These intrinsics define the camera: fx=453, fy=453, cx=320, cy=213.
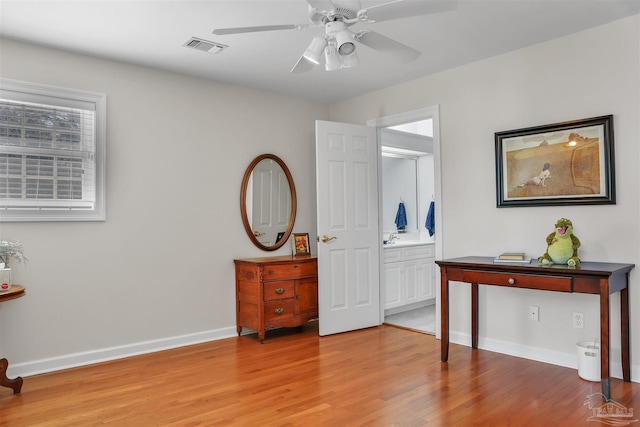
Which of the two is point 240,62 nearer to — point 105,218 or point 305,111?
point 305,111

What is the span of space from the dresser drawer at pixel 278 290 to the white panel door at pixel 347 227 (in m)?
0.29

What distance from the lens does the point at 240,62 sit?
396 cm

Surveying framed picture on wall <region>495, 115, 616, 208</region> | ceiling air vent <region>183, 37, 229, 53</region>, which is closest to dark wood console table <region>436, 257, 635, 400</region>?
framed picture on wall <region>495, 115, 616, 208</region>

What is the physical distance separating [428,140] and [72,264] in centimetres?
475

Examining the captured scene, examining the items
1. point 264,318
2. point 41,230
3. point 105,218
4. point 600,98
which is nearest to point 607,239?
point 600,98

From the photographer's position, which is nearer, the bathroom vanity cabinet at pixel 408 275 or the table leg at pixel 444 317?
the table leg at pixel 444 317

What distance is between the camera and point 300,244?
4961 mm

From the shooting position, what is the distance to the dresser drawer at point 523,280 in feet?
9.82

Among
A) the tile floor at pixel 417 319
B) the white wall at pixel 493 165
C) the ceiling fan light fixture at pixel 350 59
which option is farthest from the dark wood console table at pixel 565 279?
the ceiling fan light fixture at pixel 350 59

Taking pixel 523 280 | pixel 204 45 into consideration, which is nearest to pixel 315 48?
pixel 204 45

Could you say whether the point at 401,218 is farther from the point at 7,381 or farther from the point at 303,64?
the point at 7,381

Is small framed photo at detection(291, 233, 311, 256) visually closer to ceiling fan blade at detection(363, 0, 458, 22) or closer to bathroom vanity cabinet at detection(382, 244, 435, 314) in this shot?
bathroom vanity cabinet at detection(382, 244, 435, 314)

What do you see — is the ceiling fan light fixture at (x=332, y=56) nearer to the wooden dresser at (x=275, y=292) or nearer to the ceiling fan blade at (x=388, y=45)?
the ceiling fan blade at (x=388, y=45)

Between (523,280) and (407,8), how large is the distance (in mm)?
2019
